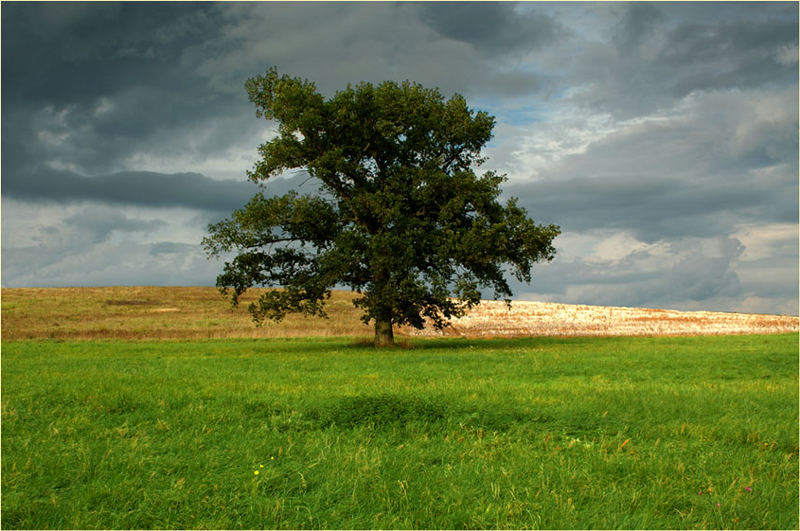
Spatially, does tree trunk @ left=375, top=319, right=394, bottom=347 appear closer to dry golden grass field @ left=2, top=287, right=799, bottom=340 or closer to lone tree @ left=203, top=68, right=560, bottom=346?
lone tree @ left=203, top=68, right=560, bottom=346

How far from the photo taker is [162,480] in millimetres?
8070

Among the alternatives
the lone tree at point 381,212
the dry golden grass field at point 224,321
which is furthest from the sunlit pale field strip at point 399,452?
the dry golden grass field at point 224,321

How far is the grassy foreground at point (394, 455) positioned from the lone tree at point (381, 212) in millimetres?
15282

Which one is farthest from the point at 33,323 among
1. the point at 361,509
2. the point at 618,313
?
the point at 618,313

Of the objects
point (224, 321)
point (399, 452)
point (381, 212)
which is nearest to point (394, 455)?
point (399, 452)

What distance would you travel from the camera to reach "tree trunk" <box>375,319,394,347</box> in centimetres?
3597

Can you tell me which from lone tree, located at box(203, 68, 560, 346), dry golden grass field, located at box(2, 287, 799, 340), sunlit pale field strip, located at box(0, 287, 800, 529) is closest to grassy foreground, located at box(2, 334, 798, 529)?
sunlit pale field strip, located at box(0, 287, 800, 529)

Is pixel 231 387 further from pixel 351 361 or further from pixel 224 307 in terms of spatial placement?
pixel 224 307

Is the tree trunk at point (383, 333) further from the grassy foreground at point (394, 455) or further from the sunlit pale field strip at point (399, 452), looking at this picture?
the grassy foreground at point (394, 455)

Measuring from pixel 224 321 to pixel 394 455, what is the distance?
56370 millimetres

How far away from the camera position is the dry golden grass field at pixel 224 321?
50.5 metres

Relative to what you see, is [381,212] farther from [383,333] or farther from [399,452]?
[399,452]

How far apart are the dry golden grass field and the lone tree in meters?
13.9

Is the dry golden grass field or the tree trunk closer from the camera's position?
the tree trunk
